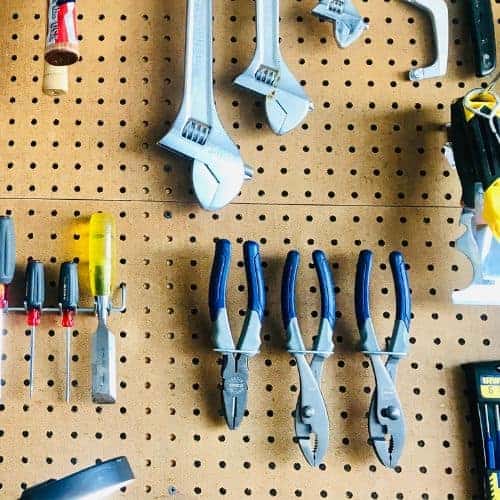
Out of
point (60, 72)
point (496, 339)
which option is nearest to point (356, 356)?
point (496, 339)

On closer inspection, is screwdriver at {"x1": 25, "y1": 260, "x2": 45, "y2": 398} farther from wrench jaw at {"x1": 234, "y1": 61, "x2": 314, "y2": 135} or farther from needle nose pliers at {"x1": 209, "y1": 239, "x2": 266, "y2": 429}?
wrench jaw at {"x1": 234, "y1": 61, "x2": 314, "y2": 135}

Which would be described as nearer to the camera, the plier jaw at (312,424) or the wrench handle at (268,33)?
the plier jaw at (312,424)

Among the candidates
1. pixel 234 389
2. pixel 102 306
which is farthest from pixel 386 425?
pixel 102 306

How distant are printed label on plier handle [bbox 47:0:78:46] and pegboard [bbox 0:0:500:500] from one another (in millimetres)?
74

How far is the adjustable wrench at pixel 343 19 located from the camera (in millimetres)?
1079

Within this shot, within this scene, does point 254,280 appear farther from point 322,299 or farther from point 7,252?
point 7,252

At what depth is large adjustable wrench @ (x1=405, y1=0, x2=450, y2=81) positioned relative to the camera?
3.59 feet

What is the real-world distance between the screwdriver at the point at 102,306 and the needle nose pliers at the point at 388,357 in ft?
1.14

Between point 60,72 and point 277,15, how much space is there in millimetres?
338

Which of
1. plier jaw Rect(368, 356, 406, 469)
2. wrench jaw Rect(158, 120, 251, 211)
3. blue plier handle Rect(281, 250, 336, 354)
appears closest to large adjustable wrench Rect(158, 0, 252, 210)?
wrench jaw Rect(158, 120, 251, 211)

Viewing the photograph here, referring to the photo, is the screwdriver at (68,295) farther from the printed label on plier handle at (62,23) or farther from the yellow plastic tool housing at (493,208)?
the yellow plastic tool housing at (493,208)

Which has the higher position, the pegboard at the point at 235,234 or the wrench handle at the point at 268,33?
the wrench handle at the point at 268,33

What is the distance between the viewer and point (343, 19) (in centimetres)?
108

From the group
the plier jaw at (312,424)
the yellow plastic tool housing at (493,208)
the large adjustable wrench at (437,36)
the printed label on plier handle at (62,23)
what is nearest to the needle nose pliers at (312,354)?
the plier jaw at (312,424)
